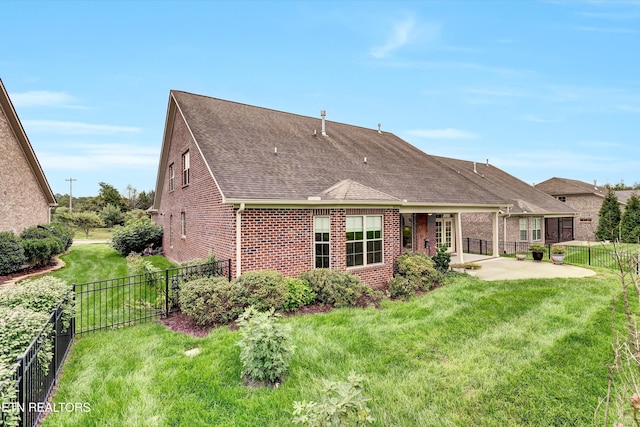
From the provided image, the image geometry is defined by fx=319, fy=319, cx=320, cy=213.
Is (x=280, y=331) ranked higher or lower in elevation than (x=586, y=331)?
higher

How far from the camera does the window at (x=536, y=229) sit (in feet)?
72.2

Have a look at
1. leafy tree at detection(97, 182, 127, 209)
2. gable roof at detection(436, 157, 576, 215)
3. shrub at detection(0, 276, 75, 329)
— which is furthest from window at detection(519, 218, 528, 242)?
leafy tree at detection(97, 182, 127, 209)

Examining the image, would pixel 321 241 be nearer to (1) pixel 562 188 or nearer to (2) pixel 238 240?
(2) pixel 238 240

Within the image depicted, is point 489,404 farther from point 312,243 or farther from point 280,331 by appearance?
point 312,243

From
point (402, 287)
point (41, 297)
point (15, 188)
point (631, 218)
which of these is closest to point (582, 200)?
point (631, 218)

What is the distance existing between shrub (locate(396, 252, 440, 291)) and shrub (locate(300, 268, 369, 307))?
93.1 inches

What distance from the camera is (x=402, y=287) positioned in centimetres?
1005

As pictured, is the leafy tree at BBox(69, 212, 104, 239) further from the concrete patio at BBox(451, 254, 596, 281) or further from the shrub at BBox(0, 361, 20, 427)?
the shrub at BBox(0, 361, 20, 427)

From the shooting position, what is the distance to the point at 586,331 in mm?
6562

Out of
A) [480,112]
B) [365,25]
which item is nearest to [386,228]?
[365,25]

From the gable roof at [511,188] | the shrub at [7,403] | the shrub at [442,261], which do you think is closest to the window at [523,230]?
the gable roof at [511,188]

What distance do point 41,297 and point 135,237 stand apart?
13889 mm

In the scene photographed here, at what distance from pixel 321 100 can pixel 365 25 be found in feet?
20.2

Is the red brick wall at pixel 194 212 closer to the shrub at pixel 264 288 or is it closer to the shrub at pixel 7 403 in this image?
the shrub at pixel 264 288
